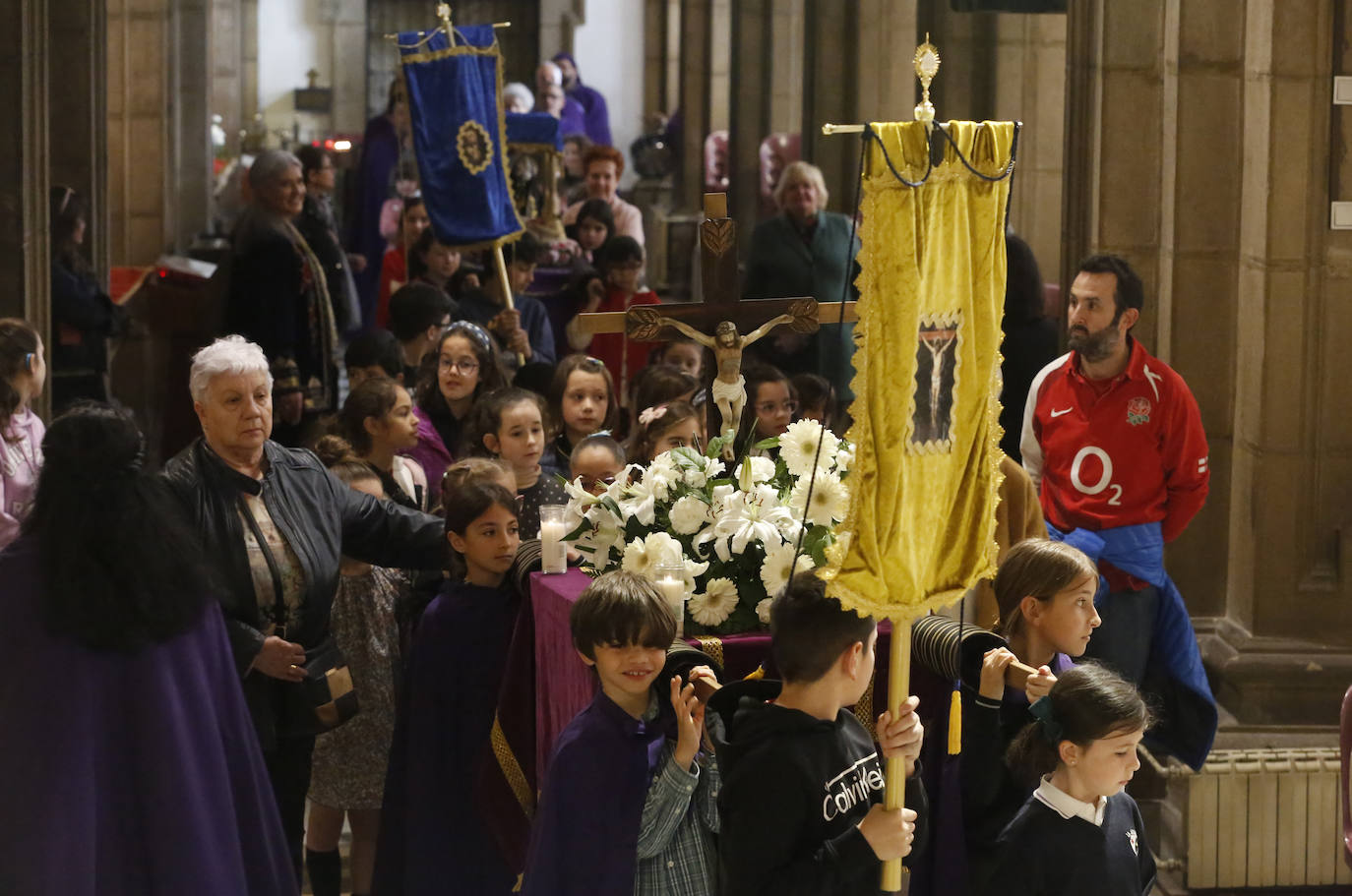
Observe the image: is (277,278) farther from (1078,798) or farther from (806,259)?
(1078,798)

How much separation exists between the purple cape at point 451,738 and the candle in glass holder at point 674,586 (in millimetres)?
976

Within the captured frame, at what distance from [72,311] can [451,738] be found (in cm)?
466

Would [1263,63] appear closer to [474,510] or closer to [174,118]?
[474,510]

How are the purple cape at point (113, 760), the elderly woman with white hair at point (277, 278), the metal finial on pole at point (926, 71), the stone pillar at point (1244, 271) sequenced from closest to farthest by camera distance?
the metal finial on pole at point (926, 71) < the purple cape at point (113, 760) < the stone pillar at point (1244, 271) < the elderly woman with white hair at point (277, 278)

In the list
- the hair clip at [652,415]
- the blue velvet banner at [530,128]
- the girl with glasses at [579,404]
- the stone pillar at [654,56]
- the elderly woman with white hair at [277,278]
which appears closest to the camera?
the hair clip at [652,415]

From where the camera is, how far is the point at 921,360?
350 centimetres

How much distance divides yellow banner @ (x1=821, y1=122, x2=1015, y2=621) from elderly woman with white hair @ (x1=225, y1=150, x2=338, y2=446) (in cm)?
599

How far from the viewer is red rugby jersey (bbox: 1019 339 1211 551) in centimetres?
615

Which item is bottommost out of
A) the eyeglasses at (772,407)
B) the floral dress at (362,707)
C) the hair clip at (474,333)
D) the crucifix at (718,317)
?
the floral dress at (362,707)

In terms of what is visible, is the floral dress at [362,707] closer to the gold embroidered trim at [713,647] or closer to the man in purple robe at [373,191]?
the gold embroidered trim at [713,647]

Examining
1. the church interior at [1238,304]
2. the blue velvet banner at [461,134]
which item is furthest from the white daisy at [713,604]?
the blue velvet banner at [461,134]

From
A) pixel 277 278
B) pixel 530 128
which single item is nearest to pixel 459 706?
pixel 277 278

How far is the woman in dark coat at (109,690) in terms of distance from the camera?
430 centimetres

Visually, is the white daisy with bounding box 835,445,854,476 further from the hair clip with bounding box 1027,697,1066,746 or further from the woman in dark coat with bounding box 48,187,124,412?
the woman in dark coat with bounding box 48,187,124,412
